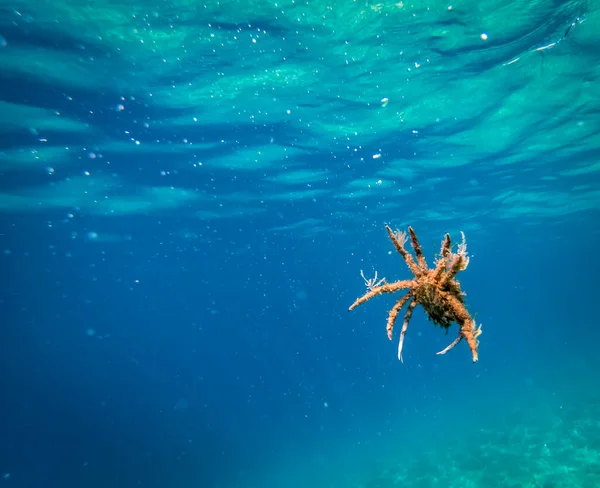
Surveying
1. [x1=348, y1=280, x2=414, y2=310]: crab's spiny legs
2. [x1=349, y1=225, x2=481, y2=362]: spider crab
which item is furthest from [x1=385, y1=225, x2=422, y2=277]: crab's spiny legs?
[x1=348, y1=280, x2=414, y2=310]: crab's spiny legs

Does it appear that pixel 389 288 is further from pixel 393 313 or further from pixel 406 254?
pixel 406 254

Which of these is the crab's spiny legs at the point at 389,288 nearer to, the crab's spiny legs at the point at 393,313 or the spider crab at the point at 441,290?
the spider crab at the point at 441,290

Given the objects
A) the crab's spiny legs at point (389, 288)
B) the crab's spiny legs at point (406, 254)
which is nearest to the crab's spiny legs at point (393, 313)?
the crab's spiny legs at point (389, 288)

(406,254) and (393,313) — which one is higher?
(406,254)

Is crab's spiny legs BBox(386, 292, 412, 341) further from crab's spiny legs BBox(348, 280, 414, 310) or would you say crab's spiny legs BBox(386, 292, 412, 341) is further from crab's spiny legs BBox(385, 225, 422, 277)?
crab's spiny legs BBox(385, 225, 422, 277)

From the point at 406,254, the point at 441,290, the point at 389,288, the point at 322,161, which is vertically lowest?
the point at 441,290

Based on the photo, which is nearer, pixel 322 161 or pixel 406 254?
pixel 406 254

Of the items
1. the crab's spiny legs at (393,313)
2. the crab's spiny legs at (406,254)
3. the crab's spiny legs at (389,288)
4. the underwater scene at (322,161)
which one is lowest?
the crab's spiny legs at (393,313)

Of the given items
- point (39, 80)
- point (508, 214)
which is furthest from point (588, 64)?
point (508, 214)

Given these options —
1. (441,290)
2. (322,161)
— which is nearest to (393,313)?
(441,290)

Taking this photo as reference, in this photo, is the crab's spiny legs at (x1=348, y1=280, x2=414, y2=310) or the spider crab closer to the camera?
the spider crab

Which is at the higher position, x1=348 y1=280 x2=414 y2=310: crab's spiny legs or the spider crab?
x1=348 y1=280 x2=414 y2=310: crab's spiny legs
